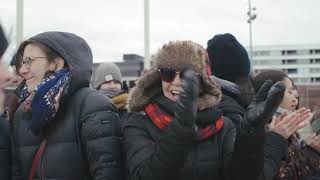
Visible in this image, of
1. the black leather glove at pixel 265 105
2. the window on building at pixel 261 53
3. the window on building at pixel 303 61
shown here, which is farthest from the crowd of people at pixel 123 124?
the window on building at pixel 261 53

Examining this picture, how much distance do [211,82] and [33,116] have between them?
0.97 metres

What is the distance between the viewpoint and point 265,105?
2.52 metres

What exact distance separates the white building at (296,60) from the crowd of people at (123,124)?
11601cm

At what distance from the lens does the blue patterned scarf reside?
2.73m

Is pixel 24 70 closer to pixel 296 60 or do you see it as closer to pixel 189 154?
pixel 189 154

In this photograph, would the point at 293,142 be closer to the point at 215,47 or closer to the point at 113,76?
the point at 215,47

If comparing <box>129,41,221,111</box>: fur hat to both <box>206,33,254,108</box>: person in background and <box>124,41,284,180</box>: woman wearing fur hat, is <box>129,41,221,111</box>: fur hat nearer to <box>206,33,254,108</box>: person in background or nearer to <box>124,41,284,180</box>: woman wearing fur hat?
<box>124,41,284,180</box>: woman wearing fur hat

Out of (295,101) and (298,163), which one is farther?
(295,101)

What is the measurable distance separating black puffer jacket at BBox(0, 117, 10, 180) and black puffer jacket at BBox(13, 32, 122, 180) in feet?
0.14

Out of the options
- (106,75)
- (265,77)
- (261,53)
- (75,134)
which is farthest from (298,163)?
(261,53)

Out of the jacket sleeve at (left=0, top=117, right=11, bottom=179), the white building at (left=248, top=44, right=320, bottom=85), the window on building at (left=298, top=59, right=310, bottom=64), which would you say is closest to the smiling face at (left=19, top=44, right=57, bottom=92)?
the jacket sleeve at (left=0, top=117, right=11, bottom=179)

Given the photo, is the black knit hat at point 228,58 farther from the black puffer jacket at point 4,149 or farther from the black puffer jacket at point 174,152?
the black puffer jacket at point 4,149

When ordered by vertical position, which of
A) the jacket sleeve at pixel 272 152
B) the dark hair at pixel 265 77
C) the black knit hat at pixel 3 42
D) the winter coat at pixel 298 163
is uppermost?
the black knit hat at pixel 3 42

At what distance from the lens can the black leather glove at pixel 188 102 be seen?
235 centimetres
